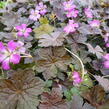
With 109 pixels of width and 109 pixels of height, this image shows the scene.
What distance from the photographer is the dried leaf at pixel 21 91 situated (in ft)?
2.59

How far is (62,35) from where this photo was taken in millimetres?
1097

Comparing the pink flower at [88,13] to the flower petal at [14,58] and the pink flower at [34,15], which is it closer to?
the pink flower at [34,15]

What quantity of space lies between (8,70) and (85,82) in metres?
0.30

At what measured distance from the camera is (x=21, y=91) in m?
0.81

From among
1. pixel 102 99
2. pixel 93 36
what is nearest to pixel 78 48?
pixel 93 36

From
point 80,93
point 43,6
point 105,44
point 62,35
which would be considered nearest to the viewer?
point 80,93

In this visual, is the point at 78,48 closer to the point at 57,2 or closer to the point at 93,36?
the point at 93,36

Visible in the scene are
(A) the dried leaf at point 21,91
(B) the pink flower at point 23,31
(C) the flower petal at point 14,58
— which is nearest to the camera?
(A) the dried leaf at point 21,91

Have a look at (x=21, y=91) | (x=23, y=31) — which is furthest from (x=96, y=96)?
(x=23, y=31)

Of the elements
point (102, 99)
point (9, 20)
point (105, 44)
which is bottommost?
point (102, 99)

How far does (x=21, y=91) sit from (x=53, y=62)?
0.21 m

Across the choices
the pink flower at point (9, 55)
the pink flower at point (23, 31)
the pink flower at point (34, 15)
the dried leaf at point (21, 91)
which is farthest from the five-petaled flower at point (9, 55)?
the pink flower at point (34, 15)

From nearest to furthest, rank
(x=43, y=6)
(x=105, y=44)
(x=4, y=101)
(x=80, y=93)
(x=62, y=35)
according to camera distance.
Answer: (x=4, y=101)
(x=80, y=93)
(x=62, y=35)
(x=105, y=44)
(x=43, y=6)

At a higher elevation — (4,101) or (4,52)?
(4,52)
